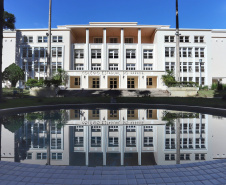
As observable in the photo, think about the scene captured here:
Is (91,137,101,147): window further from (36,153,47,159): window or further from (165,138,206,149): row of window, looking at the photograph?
(165,138,206,149): row of window

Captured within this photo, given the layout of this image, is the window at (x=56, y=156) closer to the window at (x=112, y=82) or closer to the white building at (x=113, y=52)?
the white building at (x=113, y=52)

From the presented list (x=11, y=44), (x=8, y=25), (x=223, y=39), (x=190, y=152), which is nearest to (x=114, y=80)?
(x=8, y=25)

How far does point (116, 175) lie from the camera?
3.26 meters

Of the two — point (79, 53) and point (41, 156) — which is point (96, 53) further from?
point (41, 156)

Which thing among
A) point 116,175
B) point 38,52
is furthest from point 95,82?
point 116,175

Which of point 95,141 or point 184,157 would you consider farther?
point 95,141

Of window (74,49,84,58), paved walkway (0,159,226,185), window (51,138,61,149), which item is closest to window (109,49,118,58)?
window (74,49,84,58)

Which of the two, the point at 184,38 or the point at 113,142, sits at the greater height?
the point at 184,38

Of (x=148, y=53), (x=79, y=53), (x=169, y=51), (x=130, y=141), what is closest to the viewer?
(x=130, y=141)

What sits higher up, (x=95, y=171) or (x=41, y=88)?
(x=41, y=88)

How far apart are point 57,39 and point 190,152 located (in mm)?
44024

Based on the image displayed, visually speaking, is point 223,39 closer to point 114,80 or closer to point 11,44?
point 114,80

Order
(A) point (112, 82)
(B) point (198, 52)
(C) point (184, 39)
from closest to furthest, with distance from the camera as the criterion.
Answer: (A) point (112, 82) → (B) point (198, 52) → (C) point (184, 39)

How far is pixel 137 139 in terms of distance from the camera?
20.9 ft
